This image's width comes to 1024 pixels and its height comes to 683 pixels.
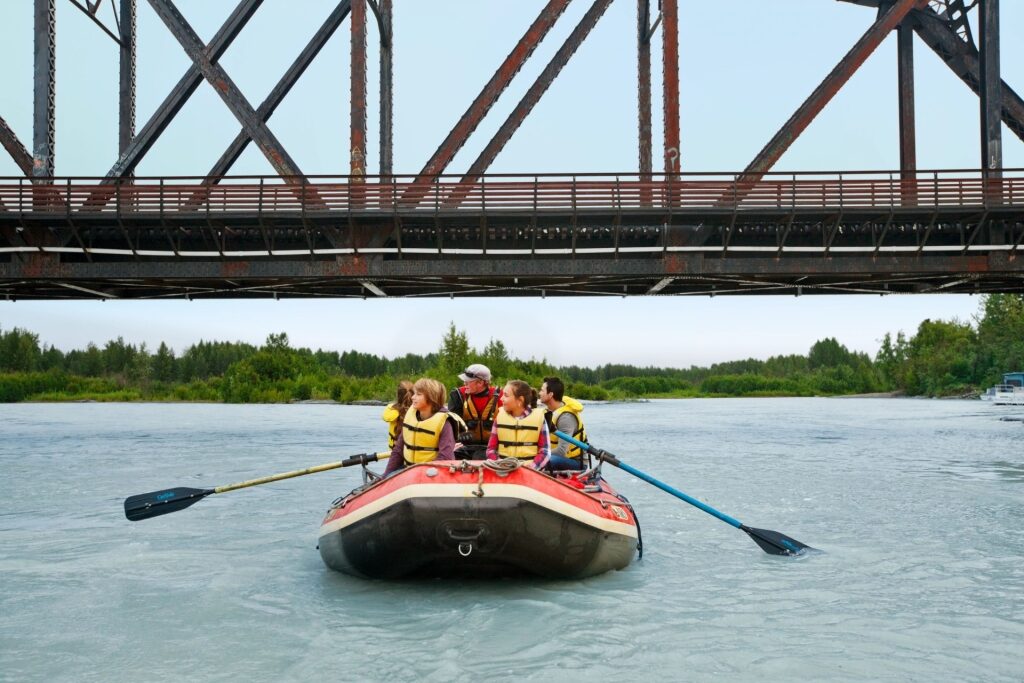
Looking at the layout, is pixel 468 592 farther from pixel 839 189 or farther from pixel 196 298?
pixel 196 298

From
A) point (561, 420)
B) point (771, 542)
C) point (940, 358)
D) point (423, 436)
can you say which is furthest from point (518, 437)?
point (940, 358)

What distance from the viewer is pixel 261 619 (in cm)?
934

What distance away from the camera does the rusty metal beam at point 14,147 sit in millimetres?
28766

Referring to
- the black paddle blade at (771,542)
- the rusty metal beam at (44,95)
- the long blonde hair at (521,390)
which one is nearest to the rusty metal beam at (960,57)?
the black paddle blade at (771,542)

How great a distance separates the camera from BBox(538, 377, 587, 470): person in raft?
11.4 metres

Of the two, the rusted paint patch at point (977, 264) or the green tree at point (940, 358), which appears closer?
the rusted paint patch at point (977, 264)

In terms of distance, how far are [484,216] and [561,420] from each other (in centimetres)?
1479

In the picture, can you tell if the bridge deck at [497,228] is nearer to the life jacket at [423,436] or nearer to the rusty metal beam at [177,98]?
the rusty metal beam at [177,98]

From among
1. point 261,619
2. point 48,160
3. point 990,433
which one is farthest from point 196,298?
point 990,433

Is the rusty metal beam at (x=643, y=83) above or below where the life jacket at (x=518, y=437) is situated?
above

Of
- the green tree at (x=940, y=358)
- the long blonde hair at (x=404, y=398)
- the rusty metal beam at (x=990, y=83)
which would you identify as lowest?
the long blonde hair at (x=404, y=398)

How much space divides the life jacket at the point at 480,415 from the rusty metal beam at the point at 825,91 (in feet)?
57.5

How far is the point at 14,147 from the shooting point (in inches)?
1136

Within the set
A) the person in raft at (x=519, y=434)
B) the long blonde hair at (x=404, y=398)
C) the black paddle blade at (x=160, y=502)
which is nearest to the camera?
the person in raft at (x=519, y=434)
